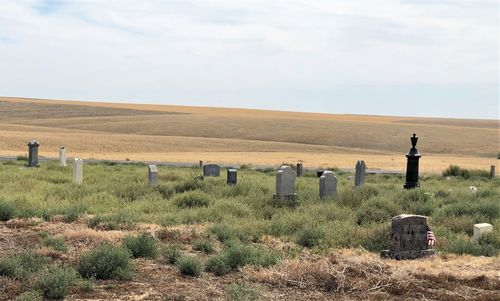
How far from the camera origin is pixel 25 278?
6.93m

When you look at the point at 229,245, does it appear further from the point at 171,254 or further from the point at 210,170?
the point at 210,170

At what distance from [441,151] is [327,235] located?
58.2 meters

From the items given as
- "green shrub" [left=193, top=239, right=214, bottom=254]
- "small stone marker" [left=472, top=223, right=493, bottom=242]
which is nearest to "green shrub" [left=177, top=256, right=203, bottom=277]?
"green shrub" [left=193, top=239, right=214, bottom=254]

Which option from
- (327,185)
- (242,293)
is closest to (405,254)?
(242,293)

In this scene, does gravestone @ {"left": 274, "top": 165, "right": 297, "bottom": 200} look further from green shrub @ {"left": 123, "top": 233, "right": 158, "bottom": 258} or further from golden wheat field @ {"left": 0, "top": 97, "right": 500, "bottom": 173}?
golden wheat field @ {"left": 0, "top": 97, "right": 500, "bottom": 173}

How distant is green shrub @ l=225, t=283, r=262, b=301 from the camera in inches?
243

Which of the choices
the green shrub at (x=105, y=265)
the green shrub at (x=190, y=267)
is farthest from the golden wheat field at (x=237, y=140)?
the green shrub at (x=105, y=265)

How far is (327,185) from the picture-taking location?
15.9 metres

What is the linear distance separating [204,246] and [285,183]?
643 centimetres

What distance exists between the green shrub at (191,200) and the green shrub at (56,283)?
8000mm

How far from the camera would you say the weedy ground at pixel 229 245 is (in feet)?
22.9

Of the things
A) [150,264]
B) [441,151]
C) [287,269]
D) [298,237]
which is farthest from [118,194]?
[441,151]

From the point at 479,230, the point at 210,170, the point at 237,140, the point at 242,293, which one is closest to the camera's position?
the point at 242,293

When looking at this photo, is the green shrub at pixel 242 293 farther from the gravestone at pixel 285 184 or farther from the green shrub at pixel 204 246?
the gravestone at pixel 285 184
